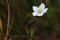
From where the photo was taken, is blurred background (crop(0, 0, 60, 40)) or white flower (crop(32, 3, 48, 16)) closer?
white flower (crop(32, 3, 48, 16))

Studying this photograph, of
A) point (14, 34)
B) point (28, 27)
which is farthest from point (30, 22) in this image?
point (14, 34)

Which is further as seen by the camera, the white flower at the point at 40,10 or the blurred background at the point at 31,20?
the blurred background at the point at 31,20

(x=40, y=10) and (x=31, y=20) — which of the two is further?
(x=31, y=20)

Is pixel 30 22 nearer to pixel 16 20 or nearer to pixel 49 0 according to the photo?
pixel 16 20

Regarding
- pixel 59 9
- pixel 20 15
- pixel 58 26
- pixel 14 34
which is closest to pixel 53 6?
Result: pixel 59 9

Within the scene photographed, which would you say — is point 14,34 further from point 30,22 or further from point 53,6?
point 53,6

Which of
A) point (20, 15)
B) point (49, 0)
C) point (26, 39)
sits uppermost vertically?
point (49, 0)

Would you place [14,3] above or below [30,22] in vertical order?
above

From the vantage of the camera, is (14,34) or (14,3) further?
(14,3)
